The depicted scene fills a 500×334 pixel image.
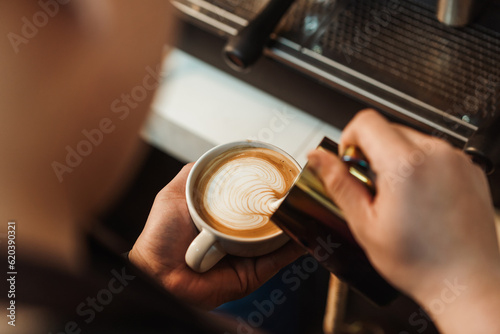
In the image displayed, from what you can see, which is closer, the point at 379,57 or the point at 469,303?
the point at 469,303

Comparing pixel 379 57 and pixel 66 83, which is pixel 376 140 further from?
pixel 379 57

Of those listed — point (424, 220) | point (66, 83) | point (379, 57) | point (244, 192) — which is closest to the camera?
point (66, 83)

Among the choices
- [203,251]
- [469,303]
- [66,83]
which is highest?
[66,83]

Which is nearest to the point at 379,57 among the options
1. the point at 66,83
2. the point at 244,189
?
the point at 244,189

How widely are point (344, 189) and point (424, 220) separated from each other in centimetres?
7

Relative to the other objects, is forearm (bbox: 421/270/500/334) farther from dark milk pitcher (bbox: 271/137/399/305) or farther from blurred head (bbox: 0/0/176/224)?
blurred head (bbox: 0/0/176/224)

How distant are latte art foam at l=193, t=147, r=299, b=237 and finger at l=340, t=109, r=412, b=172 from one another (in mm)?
100

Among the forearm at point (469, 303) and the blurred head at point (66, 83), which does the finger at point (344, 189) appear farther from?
the blurred head at point (66, 83)

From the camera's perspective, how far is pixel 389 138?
44cm

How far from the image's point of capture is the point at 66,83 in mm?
253

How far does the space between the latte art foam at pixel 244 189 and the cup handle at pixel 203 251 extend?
0.05 ft

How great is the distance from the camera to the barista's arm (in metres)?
0.44

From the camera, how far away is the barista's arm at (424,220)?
0.44 metres

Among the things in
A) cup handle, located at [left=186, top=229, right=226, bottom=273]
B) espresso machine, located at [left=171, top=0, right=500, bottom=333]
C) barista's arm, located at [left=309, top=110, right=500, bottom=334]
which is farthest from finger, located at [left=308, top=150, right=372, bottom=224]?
espresso machine, located at [left=171, top=0, right=500, bottom=333]
